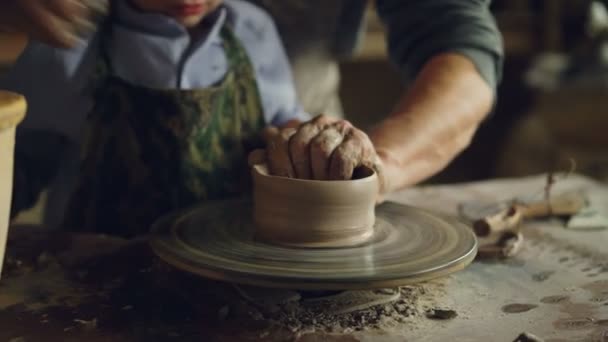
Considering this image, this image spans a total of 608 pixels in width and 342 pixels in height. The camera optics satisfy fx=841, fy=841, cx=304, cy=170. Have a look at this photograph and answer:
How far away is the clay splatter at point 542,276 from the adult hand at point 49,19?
2.36ft

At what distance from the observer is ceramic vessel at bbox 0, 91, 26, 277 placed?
936mm

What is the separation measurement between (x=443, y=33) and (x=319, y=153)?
0.60 meters

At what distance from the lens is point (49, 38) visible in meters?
1.07

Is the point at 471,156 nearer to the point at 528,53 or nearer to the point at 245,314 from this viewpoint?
the point at 528,53

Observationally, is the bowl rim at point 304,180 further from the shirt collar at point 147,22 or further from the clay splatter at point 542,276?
the shirt collar at point 147,22

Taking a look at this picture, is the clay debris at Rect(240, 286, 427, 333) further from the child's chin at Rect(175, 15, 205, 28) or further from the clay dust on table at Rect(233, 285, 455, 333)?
the child's chin at Rect(175, 15, 205, 28)

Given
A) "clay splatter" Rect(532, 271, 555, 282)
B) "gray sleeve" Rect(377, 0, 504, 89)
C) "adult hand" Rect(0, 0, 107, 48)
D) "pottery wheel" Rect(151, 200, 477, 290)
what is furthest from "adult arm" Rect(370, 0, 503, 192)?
"adult hand" Rect(0, 0, 107, 48)

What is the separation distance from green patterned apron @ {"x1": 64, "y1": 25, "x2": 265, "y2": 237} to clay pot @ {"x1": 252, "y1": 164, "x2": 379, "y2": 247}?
0.35 metres

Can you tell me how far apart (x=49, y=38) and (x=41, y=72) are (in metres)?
0.42

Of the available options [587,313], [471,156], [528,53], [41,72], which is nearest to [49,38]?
[41,72]

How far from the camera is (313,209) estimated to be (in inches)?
44.9

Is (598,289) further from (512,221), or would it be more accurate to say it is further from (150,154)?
(150,154)

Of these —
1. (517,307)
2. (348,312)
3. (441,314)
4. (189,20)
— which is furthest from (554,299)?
(189,20)

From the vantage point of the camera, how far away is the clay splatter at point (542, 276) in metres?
1.23
